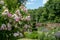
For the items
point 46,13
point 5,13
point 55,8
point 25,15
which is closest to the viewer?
point 5,13

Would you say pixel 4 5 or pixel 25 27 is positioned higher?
pixel 4 5

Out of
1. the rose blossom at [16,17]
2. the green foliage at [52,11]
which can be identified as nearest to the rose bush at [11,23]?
the rose blossom at [16,17]

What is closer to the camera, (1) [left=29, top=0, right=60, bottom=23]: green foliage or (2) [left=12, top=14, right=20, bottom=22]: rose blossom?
(2) [left=12, top=14, right=20, bottom=22]: rose blossom

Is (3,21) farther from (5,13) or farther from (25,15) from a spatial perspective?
(25,15)

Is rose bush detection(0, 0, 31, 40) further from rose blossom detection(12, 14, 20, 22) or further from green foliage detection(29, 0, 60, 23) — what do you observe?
green foliage detection(29, 0, 60, 23)

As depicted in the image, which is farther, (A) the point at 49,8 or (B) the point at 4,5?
(A) the point at 49,8

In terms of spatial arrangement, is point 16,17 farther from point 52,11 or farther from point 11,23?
point 52,11

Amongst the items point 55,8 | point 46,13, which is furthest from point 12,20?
point 46,13

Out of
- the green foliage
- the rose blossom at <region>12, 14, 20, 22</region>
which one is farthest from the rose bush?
the green foliage

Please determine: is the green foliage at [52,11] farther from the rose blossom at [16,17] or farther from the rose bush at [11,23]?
the rose blossom at [16,17]

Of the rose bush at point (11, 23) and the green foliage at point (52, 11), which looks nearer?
the rose bush at point (11, 23)

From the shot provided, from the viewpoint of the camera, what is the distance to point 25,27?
5.60 metres

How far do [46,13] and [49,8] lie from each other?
77.8 inches

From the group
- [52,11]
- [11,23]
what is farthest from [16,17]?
[52,11]
